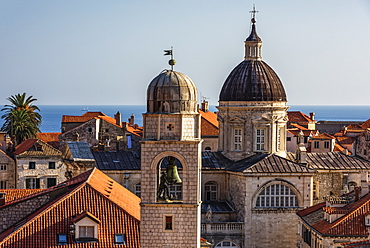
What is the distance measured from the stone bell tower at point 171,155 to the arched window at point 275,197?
92.2 ft

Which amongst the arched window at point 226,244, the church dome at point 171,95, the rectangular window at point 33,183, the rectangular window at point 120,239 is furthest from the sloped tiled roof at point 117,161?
the church dome at point 171,95

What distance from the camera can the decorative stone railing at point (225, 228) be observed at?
65438mm

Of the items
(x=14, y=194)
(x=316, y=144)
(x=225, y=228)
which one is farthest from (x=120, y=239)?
(x=316, y=144)

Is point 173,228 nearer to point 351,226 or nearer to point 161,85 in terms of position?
point 161,85

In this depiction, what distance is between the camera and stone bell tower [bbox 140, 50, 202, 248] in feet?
127

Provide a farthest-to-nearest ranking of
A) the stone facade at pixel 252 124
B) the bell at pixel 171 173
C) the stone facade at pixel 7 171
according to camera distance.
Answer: the stone facade at pixel 7 171
the stone facade at pixel 252 124
the bell at pixel 171 173

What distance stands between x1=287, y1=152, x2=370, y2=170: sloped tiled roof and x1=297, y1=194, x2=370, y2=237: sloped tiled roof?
16263 millimetres

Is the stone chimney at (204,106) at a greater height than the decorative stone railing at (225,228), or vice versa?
the stone chimney at (204,106)

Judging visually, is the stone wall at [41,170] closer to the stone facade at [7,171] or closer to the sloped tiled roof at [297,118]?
the stone facade at [7,171]

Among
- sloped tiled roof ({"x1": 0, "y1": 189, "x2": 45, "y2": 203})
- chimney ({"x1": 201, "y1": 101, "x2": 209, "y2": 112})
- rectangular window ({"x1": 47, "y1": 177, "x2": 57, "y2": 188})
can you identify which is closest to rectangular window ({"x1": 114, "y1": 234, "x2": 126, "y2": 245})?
sloped tiled roof ({"x1": 0, "y1": 189, "x2": 45, "y2": 203})

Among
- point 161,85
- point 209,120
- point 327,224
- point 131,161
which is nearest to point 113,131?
point 209,120

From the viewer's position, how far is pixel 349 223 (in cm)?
5281

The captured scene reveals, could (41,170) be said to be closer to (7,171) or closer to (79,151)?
(7,171)

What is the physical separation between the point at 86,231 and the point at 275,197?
2758 centimetres
